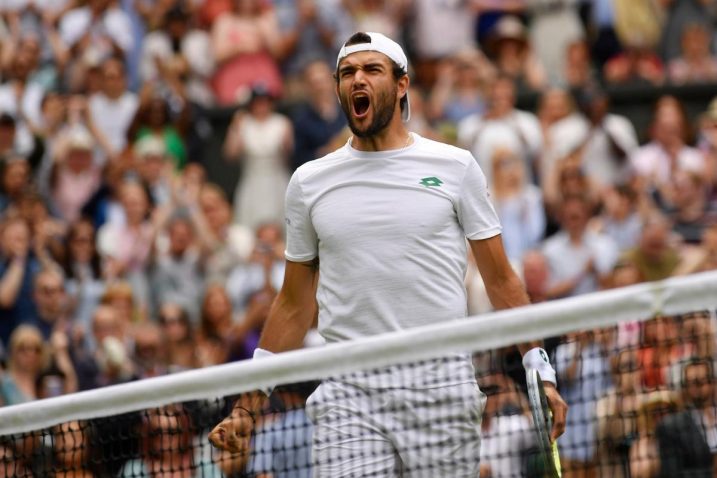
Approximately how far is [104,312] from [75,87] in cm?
425

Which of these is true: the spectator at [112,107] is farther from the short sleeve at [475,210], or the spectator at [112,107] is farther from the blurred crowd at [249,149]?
the short sleeve at [475,210]

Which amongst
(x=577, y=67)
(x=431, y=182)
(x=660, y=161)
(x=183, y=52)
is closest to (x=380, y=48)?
(x=431, y=182)

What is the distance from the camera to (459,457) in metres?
6.95

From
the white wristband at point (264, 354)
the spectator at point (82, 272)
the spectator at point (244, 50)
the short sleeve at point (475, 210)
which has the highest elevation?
the spectator at point (244, 50)

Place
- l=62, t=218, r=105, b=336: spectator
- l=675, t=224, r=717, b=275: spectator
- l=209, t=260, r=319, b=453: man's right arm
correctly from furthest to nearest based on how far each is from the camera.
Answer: l=62, t=218, r=105, b=336: spectator
l=675, t=224, r=717, b=275: spectator
l=209, t=260, r=319, b=453: man's right arm

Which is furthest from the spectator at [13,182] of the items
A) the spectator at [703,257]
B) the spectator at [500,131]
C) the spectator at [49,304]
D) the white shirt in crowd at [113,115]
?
the spectator at [703,257]

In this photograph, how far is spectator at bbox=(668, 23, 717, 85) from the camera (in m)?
16.9

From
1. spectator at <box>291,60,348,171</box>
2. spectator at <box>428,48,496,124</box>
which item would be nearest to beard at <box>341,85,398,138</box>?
spectator at <box>291,60,348,171</box>

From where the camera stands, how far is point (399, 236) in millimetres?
7082

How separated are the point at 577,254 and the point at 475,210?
7.21 metres

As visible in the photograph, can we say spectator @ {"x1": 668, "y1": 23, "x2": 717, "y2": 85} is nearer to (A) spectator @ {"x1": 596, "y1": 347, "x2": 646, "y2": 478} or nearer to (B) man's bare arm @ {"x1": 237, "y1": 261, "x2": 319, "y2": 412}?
(A) spectator @ {"x1": 596, "y1": 347, "x2": 646, "y2": 478}

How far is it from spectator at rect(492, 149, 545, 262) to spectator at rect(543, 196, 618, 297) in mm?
363

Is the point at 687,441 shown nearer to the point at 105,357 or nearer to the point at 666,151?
the point at 105,357

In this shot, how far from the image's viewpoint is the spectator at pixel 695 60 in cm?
1688
